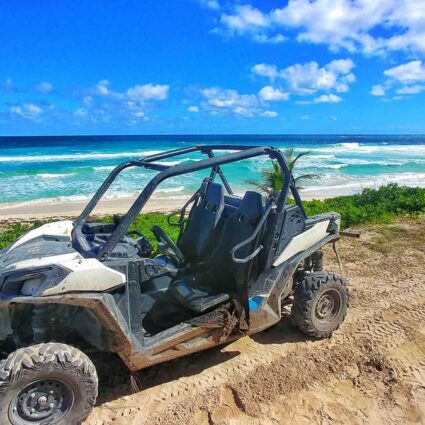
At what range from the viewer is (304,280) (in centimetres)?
488

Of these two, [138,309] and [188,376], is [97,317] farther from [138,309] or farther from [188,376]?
[188,376]

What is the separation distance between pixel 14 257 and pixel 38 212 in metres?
13.1

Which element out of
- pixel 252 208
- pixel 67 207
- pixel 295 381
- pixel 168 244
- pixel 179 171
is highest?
pixel 179 171

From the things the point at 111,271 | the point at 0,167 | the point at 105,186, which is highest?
the point at 105,186

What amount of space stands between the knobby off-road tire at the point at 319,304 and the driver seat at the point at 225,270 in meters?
0.79

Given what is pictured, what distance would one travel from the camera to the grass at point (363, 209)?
32.9ft

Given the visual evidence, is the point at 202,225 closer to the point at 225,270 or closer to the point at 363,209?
the point at 225,270

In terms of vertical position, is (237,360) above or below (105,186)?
below

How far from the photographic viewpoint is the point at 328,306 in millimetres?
5035

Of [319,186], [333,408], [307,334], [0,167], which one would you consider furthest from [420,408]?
[0,167]

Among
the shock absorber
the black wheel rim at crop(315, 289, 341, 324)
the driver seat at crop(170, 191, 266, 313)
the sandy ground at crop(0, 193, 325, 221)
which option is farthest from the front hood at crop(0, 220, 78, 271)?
the sandy ground at crop(0, 193, 325, 221)

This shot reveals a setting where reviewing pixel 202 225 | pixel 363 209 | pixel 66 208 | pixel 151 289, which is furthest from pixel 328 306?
pixel 66 208

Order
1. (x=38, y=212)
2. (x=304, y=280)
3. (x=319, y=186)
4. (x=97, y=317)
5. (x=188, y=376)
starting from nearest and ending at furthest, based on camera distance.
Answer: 1. (x=97, y=317)
2. (x=188, y=376)
3. (x=304, y=280)
4. (x=38, y=212)
5. (x=319, y=186)

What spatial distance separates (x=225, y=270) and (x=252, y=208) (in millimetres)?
683
